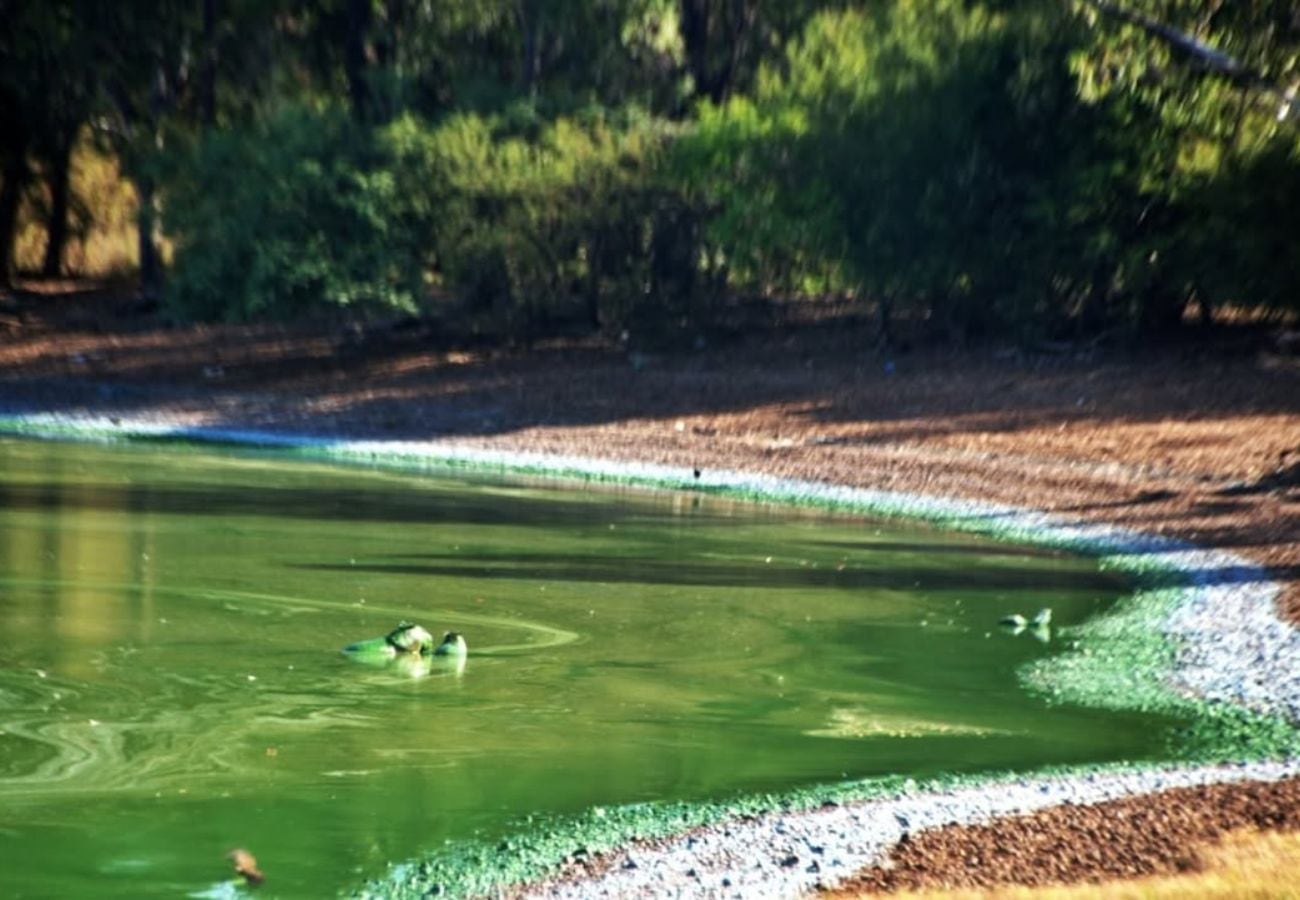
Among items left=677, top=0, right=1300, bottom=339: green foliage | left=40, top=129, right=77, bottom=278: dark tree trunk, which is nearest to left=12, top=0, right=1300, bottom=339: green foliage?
left=677, top=0, right=1300, bottom=339: green foliage

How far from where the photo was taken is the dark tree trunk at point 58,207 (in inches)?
1809

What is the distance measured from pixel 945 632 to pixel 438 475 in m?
11.1

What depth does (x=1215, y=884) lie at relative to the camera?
7.94 metres

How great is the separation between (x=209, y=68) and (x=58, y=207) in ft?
25.0

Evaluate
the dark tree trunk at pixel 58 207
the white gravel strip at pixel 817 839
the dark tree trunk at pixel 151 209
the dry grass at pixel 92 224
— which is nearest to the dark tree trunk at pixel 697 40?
the dark tree trunk at pixel 151 209

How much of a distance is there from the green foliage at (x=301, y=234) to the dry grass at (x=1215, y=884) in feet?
85.7

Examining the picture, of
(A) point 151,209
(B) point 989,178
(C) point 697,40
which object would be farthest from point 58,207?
(B) point 989,178

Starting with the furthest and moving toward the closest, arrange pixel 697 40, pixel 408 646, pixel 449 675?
pixel 697 40
pixel 408 646
pixel 449 675

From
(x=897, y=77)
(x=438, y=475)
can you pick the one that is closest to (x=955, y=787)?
(x=438, y=475)

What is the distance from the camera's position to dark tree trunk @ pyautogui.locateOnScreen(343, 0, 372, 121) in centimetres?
3784

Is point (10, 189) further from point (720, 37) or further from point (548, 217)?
point (548, 217)

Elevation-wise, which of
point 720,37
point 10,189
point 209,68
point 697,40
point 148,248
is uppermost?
point 720,37

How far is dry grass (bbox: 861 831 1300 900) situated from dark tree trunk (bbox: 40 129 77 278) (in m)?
40.2

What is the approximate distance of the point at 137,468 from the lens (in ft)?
82.1
